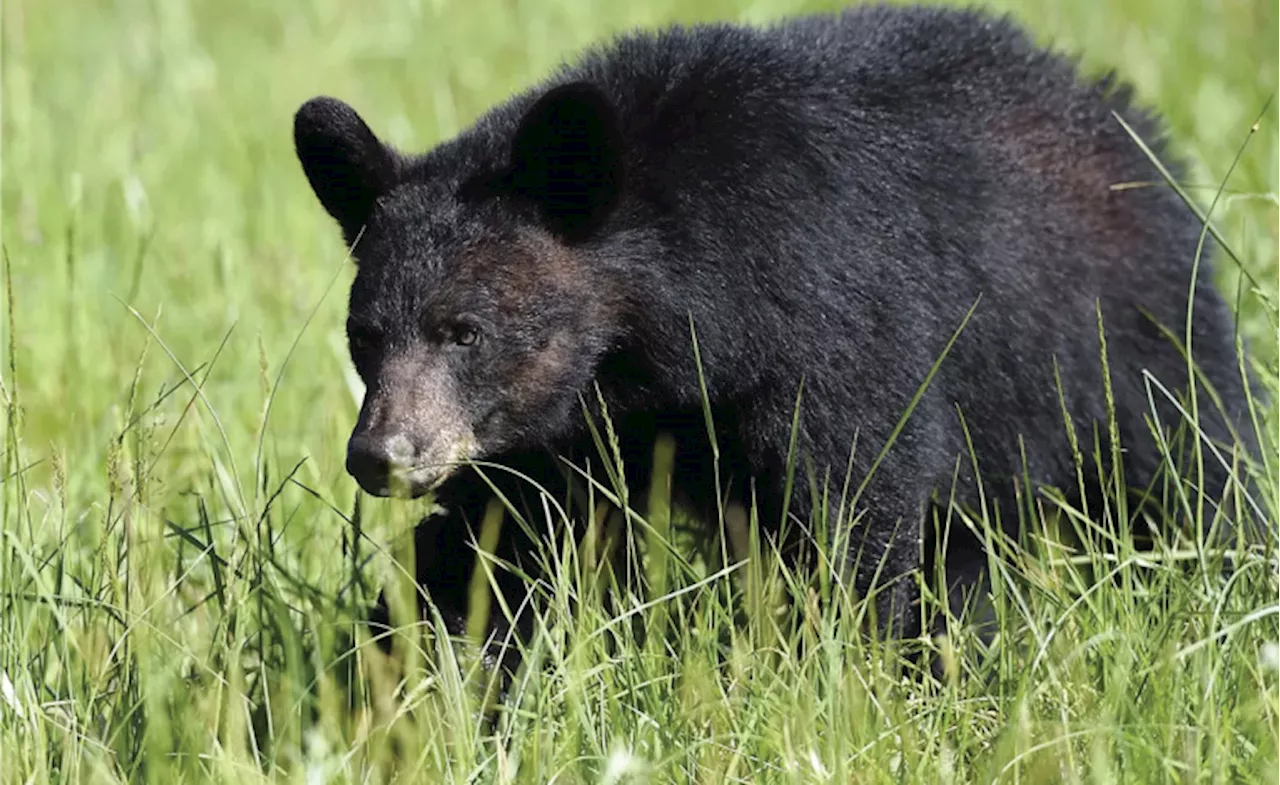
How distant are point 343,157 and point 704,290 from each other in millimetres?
822

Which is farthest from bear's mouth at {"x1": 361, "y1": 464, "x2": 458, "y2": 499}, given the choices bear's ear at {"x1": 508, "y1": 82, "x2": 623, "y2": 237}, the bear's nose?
bear's ear at {"x1": 508, "y1": 82, "x2": 623, "y2": 237}

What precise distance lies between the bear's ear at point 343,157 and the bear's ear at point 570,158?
0.30 metres

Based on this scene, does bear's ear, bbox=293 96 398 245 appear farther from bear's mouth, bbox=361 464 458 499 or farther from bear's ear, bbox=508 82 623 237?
bear's mouth, bbox=361 464 458 499

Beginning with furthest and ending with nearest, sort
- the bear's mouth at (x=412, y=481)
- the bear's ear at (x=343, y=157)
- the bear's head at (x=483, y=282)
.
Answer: the bear's ear at (x=343, y=157) → the bear's head at (x=483, y=282) → the bear's mouth at (x=412, y=481)

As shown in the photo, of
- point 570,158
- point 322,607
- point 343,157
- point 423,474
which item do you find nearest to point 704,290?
point 570,158

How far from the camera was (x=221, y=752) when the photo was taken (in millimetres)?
2895

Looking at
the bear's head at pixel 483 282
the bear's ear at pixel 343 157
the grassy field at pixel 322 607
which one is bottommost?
the grassy field at pixel 322 607

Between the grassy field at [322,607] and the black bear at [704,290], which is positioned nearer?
the grassy field at [322,607]

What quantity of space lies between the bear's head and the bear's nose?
0.04ft

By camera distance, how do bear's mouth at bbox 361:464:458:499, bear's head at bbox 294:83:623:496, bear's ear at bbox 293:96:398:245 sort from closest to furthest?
1. bear's mouth at bbox 361:464:458:499
2. bear's head at bbox 294:83:623:496
3. bear's ear at bbox 293:96:398:245

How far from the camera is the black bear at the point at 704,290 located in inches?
154

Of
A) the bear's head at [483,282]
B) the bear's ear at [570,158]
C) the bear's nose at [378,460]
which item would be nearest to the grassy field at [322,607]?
the bear's nose at [378,460]

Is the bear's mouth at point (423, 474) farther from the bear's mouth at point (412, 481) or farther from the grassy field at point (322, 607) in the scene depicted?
the grassy field at point (322, 607)

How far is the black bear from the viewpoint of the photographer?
3.92 metres
